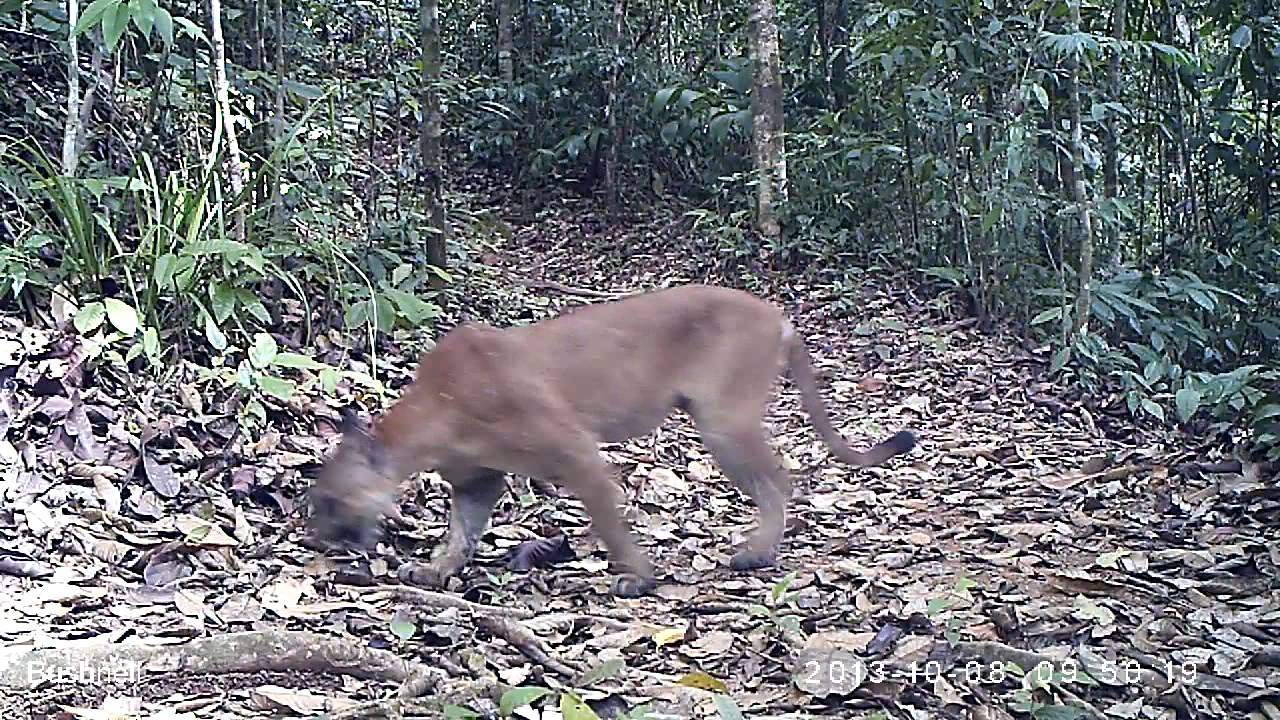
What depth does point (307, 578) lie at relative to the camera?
397cm

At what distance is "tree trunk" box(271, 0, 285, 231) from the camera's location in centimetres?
618

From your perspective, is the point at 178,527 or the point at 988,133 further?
the point at 988,133

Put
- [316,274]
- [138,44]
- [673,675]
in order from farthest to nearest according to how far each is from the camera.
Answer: [138,44]
[316,274]
[673,675]

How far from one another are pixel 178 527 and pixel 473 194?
849cm

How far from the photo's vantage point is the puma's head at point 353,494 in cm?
414

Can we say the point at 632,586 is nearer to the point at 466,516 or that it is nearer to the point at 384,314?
the point at 466,516

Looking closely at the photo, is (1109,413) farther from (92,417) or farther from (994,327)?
(92,417)

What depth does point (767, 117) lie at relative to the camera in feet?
32.0

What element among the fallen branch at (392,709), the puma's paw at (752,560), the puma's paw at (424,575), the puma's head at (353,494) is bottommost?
the puma's paw at (752,560)

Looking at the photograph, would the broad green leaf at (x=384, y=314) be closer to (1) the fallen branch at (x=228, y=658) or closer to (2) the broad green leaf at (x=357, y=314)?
(2) the broad green leaf at (x=357, y=314)

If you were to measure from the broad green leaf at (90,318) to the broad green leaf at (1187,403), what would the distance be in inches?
166

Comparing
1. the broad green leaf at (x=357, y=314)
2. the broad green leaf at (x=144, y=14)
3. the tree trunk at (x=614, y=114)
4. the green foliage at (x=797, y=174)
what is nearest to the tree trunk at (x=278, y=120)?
the green foliage at (x=797, y=174)

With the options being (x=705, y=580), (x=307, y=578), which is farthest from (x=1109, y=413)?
(x=307, y=578)

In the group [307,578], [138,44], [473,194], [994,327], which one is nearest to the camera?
[307,578]
